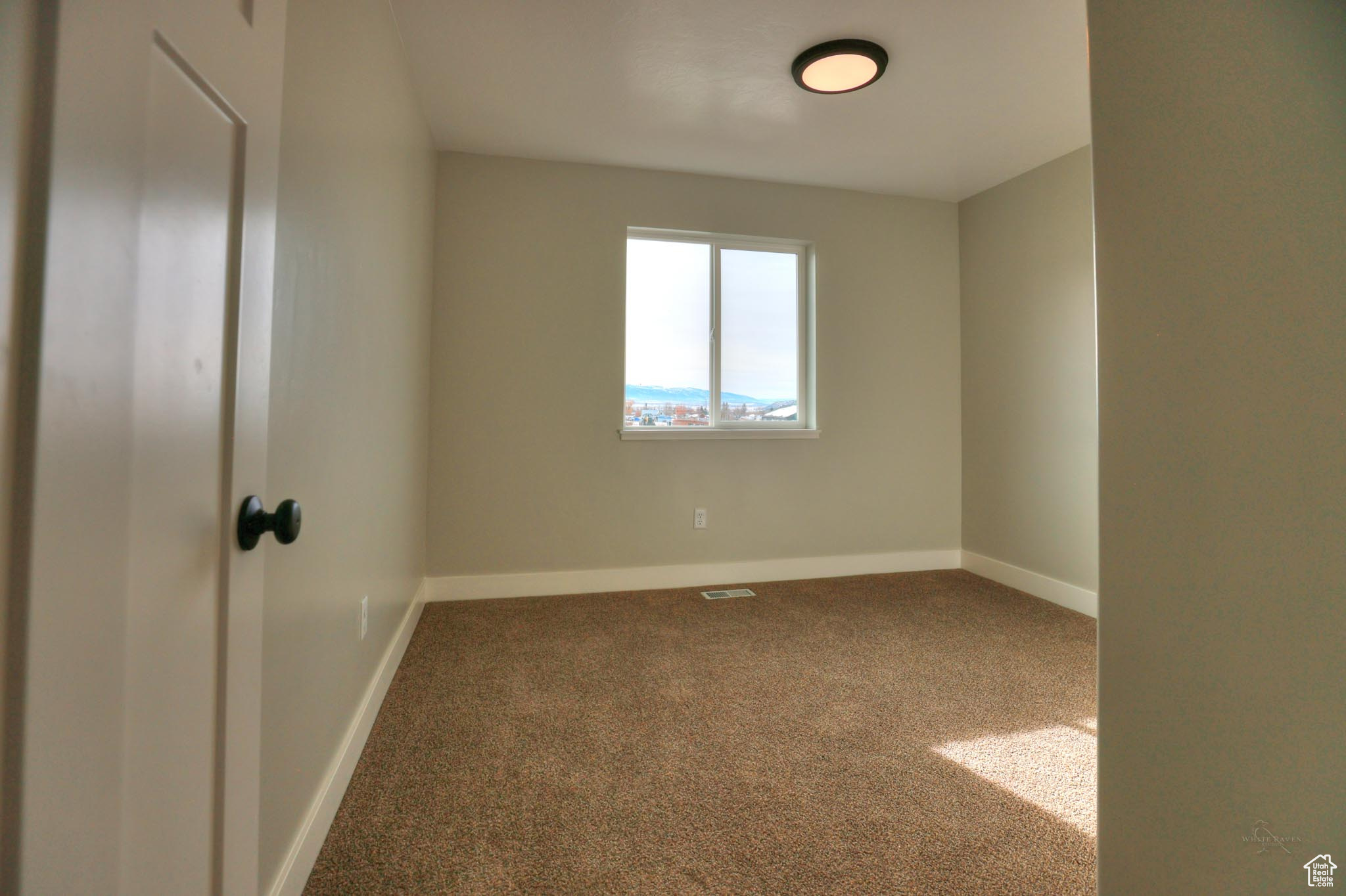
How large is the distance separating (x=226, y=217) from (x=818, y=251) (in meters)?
Result: 3.65

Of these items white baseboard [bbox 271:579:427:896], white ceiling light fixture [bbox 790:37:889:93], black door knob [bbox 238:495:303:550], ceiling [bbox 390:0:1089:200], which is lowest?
white baseboard [bbox 271:579:427:896]

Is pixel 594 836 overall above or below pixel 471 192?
below

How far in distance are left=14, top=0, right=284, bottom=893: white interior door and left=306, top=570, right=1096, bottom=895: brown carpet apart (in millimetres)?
822

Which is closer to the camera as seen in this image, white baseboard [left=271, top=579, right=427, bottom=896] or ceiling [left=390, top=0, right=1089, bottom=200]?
white baseboard [left=271, top=579, right=427, bottom=896]

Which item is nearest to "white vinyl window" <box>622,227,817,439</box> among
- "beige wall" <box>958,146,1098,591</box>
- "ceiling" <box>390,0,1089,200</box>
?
"ceiling" <box>390,0,1089,200</box>

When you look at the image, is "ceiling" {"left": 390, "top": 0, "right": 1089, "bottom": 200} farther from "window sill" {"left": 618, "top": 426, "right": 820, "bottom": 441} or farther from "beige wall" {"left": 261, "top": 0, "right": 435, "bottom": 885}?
"window sill" {"left": 618, "top": 426, "right": 820, "bottom": 441}

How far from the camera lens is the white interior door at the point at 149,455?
0.39 metres

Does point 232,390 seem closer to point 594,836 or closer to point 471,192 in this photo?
point 594,836

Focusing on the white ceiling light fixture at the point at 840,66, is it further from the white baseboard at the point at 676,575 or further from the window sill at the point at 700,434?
the white baseboard at the point at 676,575

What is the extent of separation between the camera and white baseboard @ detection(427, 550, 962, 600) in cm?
328

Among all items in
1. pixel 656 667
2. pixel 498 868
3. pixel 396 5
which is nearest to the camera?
pixel 498 868

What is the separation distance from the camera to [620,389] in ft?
11.3

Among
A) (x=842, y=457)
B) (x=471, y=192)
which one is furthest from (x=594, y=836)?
(x=471, y=192)

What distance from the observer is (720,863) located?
1.32m
